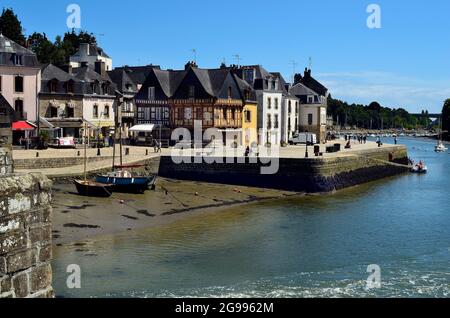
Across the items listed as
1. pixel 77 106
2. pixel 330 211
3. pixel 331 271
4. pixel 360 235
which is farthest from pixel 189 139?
pixel 331 271

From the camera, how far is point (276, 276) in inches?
790

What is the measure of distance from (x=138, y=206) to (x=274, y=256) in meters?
12.7

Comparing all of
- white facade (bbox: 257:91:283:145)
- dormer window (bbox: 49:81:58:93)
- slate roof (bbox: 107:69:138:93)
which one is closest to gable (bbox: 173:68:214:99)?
white facade (bbox: 257:91:283:145)

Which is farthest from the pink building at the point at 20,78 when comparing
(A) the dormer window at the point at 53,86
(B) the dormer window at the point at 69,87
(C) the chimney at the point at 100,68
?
(C) the chimney at the point at 100,68

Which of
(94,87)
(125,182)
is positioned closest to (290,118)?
(94,87)

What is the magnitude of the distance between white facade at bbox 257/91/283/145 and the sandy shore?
2530 cm

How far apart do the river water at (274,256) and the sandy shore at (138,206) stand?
4.49 feet

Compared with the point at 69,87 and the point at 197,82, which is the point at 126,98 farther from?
the point at 197,82

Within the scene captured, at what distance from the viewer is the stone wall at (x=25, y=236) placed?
5168mm

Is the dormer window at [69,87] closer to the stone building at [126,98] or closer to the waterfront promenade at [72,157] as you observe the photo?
the stone building at [126,98]

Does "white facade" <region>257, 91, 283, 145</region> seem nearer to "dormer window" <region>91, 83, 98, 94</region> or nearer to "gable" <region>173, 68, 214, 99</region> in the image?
"gable" <region>173, 68, 214, 99</region>

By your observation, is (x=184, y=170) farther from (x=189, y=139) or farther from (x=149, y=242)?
(x=149, y=242)

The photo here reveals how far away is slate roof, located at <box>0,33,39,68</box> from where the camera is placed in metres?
49.7

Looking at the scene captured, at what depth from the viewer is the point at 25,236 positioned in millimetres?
5398
